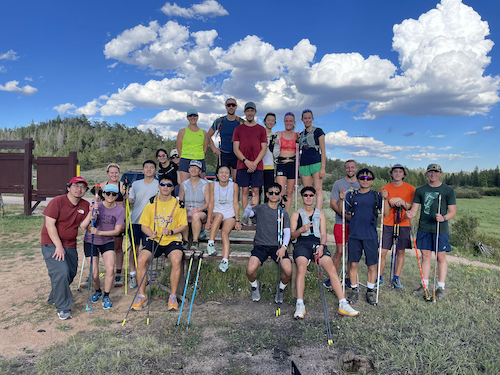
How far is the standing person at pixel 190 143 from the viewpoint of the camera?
7055mm

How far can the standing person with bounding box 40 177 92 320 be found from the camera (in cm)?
493

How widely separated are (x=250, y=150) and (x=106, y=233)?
3.08 metres

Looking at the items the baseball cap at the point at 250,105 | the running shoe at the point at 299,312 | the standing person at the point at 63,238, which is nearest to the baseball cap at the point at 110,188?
the standing person at the point at 63,238

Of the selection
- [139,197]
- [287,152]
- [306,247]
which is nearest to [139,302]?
[139,197]

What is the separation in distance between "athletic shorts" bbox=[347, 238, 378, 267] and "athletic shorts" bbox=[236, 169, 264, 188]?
2188 millimetres

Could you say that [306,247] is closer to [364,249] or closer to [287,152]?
[364,249]

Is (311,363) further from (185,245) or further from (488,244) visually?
(488,244)

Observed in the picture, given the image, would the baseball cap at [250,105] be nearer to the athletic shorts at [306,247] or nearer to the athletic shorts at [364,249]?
the athletic shorts at [306,247]

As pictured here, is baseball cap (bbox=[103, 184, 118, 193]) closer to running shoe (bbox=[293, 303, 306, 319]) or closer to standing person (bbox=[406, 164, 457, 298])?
running shoe (bbox=[293, 303, 306, 319])

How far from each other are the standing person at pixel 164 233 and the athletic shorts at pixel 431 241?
13.9 feet

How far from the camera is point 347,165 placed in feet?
20.5

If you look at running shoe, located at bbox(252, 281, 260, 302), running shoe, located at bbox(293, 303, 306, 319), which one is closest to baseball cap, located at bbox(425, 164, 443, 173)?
running shoe, located at bbox(293, 303, 306, 319)

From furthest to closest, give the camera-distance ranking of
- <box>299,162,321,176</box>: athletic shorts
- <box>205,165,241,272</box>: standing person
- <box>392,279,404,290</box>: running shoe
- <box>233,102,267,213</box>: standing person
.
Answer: <box>299,162,321,176</box>: athletic shorts
<box>233,102,267,213</box>: standing person
<box>392,279,404,290</box>: running shoe
<box>205,165,241,272</box>: standing person

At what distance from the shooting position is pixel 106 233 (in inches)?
210
